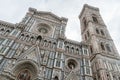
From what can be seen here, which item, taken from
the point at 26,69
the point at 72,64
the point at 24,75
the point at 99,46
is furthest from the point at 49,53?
the point at 99,46

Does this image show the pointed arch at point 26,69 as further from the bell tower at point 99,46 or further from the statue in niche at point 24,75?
the bell tower at point 99,46

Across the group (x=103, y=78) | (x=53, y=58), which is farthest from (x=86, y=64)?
(x=53, y=58)

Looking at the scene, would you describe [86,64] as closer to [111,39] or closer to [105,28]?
[111,39]

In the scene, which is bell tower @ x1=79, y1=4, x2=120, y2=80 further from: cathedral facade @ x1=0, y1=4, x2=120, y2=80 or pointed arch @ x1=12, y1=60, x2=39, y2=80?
pointed arch @ x1=12, y1=60, x2=39, y2=80

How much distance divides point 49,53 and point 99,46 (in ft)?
28.4

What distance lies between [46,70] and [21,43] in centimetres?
518

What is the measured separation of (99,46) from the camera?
71.0 ft

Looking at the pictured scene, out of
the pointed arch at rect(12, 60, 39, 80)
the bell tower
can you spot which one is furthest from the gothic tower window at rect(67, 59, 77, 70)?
the pointed arch at rect(12, 60, 39, 80)

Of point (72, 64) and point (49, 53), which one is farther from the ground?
point (49, 53)

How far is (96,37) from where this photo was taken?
918 inches

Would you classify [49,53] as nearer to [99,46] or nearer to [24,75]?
[24,75]

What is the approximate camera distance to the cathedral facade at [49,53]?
15.2m

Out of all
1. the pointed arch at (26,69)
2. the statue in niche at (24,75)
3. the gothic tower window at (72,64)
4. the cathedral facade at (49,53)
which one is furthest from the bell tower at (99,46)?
the statue in niche at (24,75)

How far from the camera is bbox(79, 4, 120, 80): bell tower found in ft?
58.3
